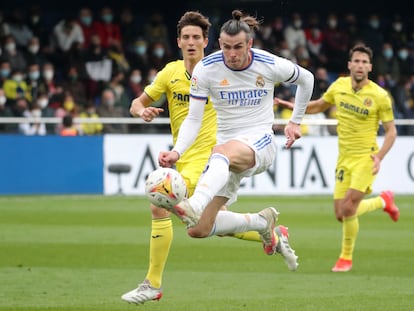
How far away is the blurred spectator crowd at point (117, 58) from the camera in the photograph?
23.1 m

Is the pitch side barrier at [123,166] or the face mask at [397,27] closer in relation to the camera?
the pitch side barrier at [123,166]

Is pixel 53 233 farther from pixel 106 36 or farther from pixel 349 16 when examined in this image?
pixel 349 16

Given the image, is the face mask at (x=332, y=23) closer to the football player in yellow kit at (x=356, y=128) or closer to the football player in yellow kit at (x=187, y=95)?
the football player in yellow kit at (x=356, y=128)

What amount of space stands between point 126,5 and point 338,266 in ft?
63.8

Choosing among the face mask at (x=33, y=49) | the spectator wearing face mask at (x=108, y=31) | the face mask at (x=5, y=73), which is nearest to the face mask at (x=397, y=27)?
the spectator wearing face mask at (x=108, y=31)

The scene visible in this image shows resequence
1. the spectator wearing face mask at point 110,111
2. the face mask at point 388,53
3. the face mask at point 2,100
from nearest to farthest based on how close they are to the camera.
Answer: the face mask at point 2,100
the spectator wearing face mask at point 110,111
the face mask at point 388,53

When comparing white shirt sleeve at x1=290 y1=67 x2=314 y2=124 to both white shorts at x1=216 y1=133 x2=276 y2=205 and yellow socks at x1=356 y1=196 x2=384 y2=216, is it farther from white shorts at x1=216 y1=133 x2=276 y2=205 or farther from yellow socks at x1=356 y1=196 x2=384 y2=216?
yellow socks at x1=356 y1=196 x2=384 y2=216

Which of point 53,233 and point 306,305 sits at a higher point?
point 306,305

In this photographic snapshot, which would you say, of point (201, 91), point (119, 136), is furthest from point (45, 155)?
point (201, 91)

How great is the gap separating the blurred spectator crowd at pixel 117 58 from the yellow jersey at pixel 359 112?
10.00m

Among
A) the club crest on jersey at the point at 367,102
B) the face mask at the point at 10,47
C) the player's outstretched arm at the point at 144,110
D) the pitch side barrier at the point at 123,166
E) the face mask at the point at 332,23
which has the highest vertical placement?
the player's outstretched arm at the point at 144,110

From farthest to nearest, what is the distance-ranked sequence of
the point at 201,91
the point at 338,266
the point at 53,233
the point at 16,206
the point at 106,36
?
the point at 106,36 → the point at 16,206 → the point at 53,233 → the point at 338,266 → the point at 201,91

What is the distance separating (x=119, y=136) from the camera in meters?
22.2

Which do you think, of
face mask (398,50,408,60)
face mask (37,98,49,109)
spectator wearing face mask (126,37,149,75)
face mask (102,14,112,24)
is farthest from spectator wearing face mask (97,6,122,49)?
face mask (398,50,408,60)
